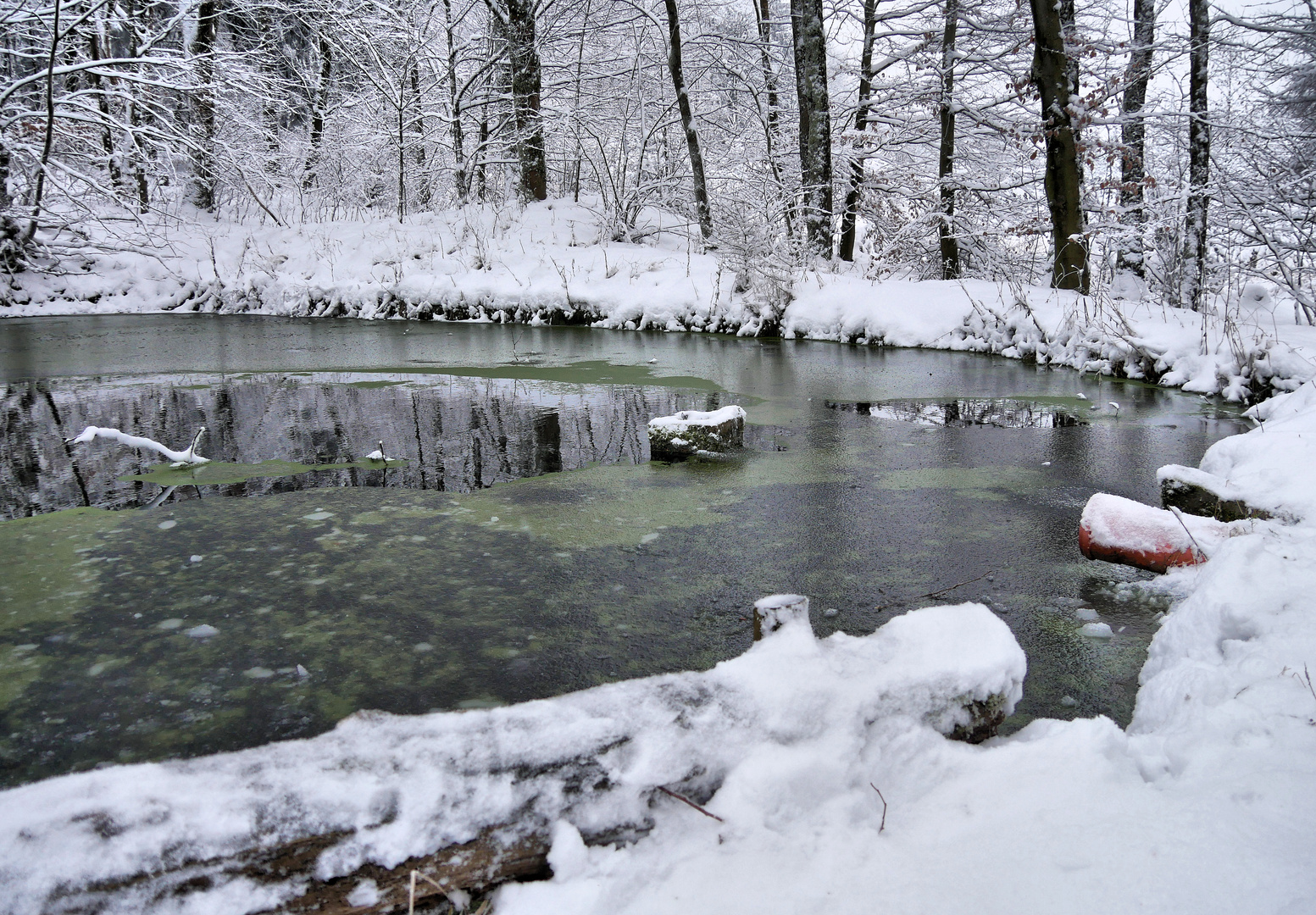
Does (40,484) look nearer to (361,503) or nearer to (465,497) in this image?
(361,503)

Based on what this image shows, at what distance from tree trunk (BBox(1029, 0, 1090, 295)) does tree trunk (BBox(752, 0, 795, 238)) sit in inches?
225

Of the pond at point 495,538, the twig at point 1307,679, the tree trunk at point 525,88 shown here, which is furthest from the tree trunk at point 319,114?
the twig at point 1307,679

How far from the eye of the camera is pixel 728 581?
3650 mm

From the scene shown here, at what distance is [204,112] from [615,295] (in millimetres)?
11106

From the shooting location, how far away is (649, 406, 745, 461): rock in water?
5.65 m

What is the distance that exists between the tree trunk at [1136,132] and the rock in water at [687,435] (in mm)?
8401

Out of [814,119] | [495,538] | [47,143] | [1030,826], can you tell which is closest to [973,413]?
[495,538]

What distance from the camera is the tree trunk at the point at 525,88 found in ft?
56.0

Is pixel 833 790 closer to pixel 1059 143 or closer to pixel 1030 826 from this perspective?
pixel 1030 826

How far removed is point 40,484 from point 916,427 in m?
5.82

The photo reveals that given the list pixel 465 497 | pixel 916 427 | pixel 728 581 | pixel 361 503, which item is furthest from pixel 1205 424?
pixel 361 503

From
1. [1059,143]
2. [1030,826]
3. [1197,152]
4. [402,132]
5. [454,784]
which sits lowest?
[1030,826]

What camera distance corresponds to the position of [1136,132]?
1313 cm

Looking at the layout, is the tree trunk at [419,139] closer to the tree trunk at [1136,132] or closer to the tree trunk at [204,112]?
the tree trunk at [204,112]
